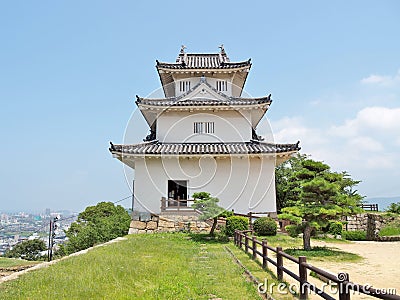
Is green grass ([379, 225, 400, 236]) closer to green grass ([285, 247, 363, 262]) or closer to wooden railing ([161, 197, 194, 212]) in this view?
green grass ([285, 247, 363, 262])

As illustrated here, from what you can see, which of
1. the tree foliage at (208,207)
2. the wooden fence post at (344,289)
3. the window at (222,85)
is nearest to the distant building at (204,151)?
the window at (222,85)

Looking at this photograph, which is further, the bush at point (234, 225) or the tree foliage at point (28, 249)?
the tree foliage at point (28, 249)

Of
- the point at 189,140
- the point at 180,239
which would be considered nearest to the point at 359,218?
the point at 189,140

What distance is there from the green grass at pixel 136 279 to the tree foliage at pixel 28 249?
3197 centimetres

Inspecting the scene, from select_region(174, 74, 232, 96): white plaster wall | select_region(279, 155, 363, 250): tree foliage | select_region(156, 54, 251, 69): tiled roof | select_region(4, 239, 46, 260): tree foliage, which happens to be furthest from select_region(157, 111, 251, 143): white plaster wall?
select_region(4, 239, 46, 260): tree foliage

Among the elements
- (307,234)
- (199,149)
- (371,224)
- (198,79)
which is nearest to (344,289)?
(307,234)

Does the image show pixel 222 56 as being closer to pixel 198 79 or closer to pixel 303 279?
pixel 198 79

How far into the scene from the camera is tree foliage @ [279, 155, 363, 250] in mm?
12031

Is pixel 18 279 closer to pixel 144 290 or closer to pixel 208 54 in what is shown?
pixel 144 290

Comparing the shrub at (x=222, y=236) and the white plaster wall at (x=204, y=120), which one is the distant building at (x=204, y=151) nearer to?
the white plaster wall at (x=204, y=120)

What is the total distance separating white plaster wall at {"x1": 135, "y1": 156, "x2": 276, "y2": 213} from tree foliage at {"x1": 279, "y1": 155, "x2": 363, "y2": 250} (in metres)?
6.83

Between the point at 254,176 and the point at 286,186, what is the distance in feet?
23.6

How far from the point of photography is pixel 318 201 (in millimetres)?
12578

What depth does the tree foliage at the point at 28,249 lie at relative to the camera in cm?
3722
